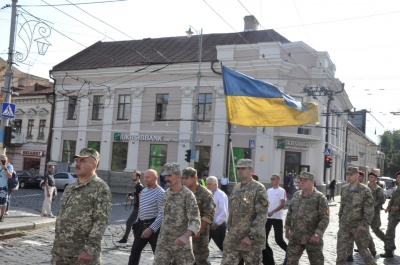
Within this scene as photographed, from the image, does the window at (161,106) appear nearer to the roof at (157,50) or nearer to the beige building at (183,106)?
the beige building at (183,106)

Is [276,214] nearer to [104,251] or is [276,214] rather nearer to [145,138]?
[104,251]

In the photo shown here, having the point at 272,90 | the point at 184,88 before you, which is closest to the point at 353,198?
the point at 272,90

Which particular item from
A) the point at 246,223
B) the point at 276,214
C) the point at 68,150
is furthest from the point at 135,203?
the point at 68,150

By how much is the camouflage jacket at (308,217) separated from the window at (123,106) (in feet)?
98.3

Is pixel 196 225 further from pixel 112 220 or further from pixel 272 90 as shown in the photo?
pixel 112 220

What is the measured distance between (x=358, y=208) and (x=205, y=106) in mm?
25823

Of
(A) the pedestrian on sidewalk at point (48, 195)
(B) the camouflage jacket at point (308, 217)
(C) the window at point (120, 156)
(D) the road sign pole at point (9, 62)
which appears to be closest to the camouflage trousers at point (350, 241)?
(B) the camouflage jacket at point (308, 217)

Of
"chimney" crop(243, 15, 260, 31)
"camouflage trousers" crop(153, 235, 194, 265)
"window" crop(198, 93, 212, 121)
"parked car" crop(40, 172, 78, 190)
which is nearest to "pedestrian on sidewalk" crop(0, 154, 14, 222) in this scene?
"camouflage trousers" crop(153, 235, 194, 265)

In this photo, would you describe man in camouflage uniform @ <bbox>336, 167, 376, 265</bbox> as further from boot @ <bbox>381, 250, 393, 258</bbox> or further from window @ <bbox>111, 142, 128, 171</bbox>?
window @ <bbox>111, 142, 128, 171</bbox>

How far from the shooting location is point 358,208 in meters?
8.00

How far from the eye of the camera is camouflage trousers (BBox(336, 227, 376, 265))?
7562mm

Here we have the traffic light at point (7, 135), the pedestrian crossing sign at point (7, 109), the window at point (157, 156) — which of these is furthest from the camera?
the window at point (157, 156)

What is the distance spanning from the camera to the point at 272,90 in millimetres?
10703

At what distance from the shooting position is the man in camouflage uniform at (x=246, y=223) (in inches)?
242
